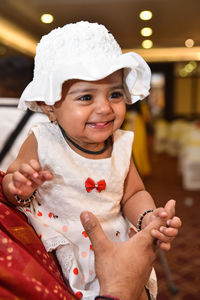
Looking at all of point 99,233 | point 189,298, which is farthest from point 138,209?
point 189,298

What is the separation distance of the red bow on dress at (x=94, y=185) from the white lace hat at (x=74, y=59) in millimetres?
215

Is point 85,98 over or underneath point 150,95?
underneath

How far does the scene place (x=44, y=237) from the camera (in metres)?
0.75

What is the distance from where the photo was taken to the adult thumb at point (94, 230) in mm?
625

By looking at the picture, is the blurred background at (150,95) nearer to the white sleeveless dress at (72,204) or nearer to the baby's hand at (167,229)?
the white sleeveless dress at (72,204)

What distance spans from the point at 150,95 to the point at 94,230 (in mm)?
1487

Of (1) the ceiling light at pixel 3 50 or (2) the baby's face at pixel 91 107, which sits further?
(1) the ceiling light at pixel 3 50

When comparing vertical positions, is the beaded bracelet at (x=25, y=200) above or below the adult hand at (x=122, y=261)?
above

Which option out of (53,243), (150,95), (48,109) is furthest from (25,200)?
(150,95)

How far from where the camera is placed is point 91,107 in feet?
2.42

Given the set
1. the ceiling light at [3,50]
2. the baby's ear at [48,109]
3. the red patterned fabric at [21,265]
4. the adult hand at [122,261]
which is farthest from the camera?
the ceiling light at [3,50]

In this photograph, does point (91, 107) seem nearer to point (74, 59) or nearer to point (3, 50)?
point (74, 59)

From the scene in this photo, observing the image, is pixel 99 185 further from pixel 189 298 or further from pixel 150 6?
pixel 150 6

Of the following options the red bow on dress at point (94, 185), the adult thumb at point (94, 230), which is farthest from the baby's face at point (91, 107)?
the adult thumb at point (94, 230)
